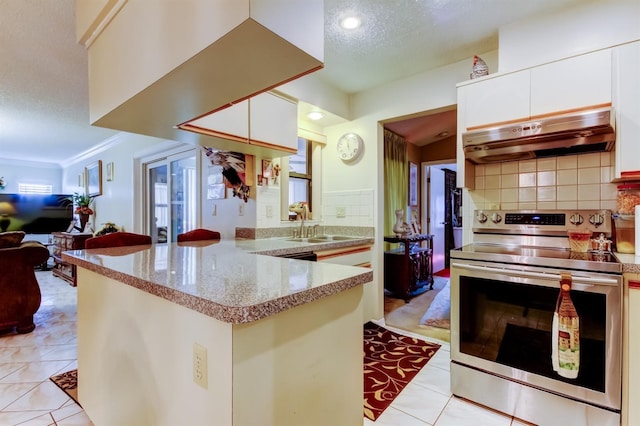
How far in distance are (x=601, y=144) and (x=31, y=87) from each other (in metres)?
4.77

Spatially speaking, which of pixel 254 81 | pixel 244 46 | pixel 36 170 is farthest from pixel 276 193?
pixel 36 170

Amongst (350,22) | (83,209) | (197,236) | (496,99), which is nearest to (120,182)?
(83,209)

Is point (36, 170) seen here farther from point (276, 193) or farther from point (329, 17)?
point (329, 17)

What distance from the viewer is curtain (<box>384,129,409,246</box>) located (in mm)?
4320

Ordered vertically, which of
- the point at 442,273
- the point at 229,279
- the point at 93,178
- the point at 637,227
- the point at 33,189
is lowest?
the point at 442,273

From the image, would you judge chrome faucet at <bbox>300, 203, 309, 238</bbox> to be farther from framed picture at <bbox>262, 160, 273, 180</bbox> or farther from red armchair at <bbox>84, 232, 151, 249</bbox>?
red armchair at <bbox>84, 232, 151, 249</bbox>

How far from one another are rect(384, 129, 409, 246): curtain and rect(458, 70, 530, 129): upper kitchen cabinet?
2043mm

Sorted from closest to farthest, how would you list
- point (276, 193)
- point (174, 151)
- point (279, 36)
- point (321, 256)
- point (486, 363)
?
point (279, 36)
point (486, 363)
point (321, 256)
point (276, 193)
point (174, 151)

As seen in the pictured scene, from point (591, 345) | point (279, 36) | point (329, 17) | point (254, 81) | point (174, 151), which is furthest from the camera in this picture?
point (174, 151)

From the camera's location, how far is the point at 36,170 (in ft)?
22.2

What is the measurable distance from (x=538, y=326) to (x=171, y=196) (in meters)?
4.07

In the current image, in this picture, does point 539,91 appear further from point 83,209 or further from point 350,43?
point 83,209

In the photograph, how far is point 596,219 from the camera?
6.36 feet

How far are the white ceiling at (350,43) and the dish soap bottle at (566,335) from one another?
1.77 m
